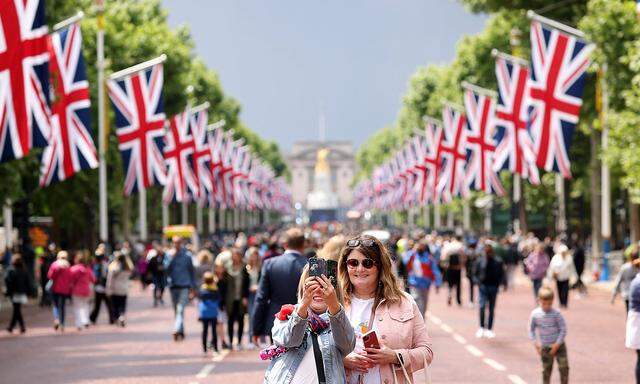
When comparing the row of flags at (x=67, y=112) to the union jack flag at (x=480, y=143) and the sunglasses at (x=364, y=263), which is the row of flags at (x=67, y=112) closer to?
the union jack flag at (x=480, y=143)

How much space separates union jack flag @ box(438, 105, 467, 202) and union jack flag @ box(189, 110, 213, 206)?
8.94 metres

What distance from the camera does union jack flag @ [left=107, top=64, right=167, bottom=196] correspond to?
34406 mm

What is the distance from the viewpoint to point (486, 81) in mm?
57156

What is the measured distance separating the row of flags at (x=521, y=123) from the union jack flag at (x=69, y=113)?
31.8 feet

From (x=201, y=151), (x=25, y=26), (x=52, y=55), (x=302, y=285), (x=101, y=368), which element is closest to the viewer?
(x=302, y=285)

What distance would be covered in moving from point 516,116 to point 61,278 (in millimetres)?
14580

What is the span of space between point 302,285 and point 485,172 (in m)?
38.8

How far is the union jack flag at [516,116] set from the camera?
35.2 meters

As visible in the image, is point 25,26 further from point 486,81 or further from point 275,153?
point 275,153

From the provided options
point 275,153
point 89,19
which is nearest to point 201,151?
point 89,19

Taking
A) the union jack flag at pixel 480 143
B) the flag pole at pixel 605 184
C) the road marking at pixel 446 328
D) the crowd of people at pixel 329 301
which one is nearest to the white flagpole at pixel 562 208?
the union jack flag at pixel 480 143

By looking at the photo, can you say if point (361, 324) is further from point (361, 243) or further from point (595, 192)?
point (595, 192)

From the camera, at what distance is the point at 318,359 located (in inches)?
262

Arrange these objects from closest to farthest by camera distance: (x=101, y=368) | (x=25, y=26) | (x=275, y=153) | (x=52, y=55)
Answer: (x=101, y=368)
(x=25, y=26)
(x=52, y=55)
(x=275, y=153)
